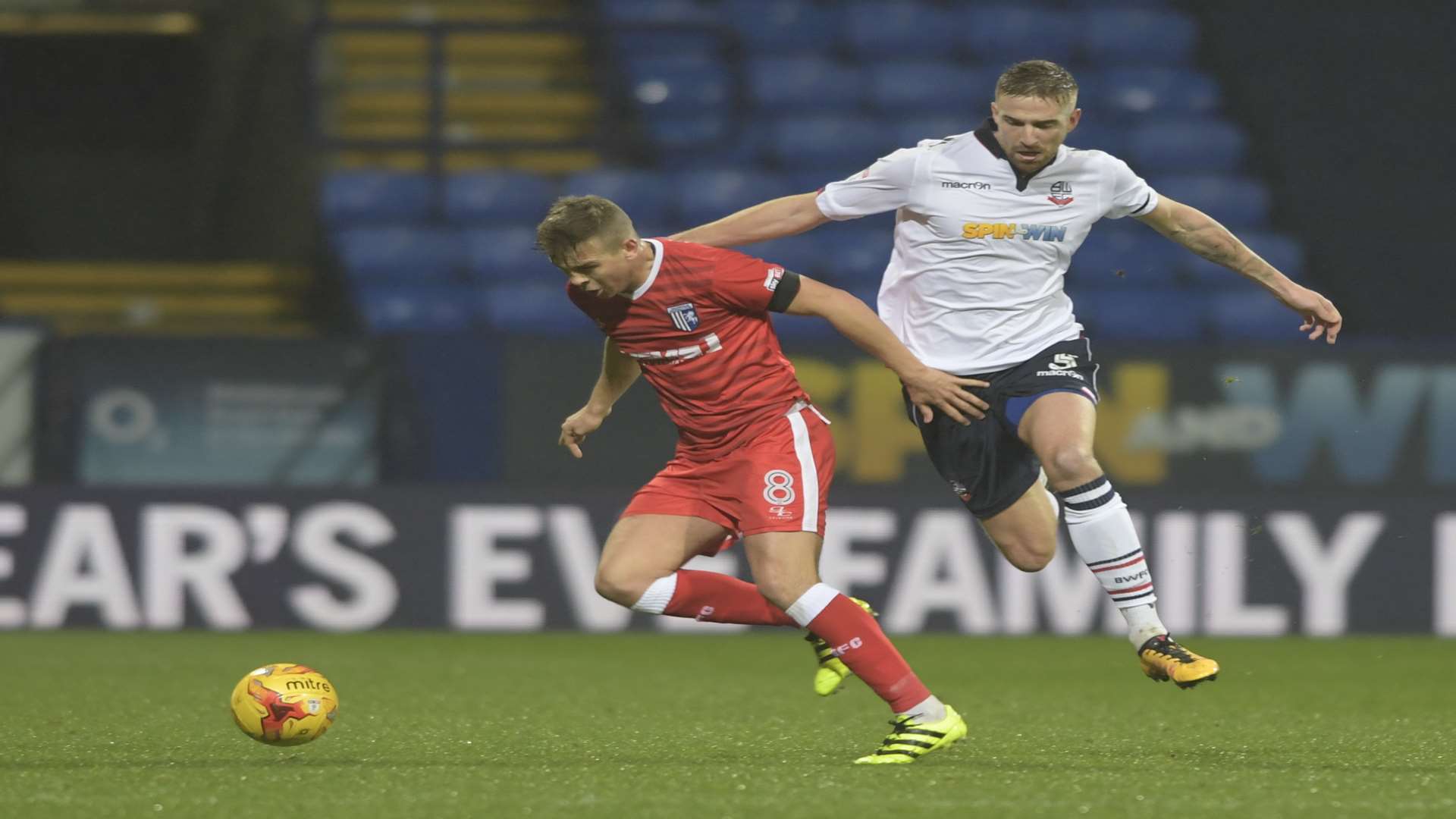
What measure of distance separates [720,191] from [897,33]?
2227mm

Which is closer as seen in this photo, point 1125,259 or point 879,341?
point 879,341

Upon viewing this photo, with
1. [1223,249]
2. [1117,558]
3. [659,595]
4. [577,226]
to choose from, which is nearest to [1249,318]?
[1223,249]

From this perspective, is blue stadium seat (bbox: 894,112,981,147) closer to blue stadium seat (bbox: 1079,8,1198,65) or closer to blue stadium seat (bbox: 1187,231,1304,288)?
blue stadium seat (bbox: 1079,8,1198,65)

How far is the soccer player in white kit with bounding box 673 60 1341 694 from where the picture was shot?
228 inches

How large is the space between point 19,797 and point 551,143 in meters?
8.45

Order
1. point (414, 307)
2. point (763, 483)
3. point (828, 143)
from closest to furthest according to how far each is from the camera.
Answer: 1. point (763, 483)
2. point (414, 307)
3. point (828, 143)

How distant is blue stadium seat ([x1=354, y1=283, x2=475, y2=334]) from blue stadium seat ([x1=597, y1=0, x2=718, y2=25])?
8.56 feet

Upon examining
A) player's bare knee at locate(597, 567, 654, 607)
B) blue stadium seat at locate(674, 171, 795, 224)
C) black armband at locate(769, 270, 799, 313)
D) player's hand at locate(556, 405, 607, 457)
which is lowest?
player's bare knee at locate(597, 567, 654, 607)

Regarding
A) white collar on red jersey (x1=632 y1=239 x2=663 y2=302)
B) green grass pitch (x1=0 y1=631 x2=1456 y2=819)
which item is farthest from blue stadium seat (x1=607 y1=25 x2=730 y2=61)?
white collar on red jersey (x1=632 y1=239 x2=663 y2=302)

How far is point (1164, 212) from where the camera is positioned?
19.6 ft

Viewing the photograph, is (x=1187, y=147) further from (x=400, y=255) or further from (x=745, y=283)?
(x=745, y=283)

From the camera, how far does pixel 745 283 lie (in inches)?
215

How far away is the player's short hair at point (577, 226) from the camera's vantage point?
527cm

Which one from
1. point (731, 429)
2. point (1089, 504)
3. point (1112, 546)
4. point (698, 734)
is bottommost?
point (698, 734)
